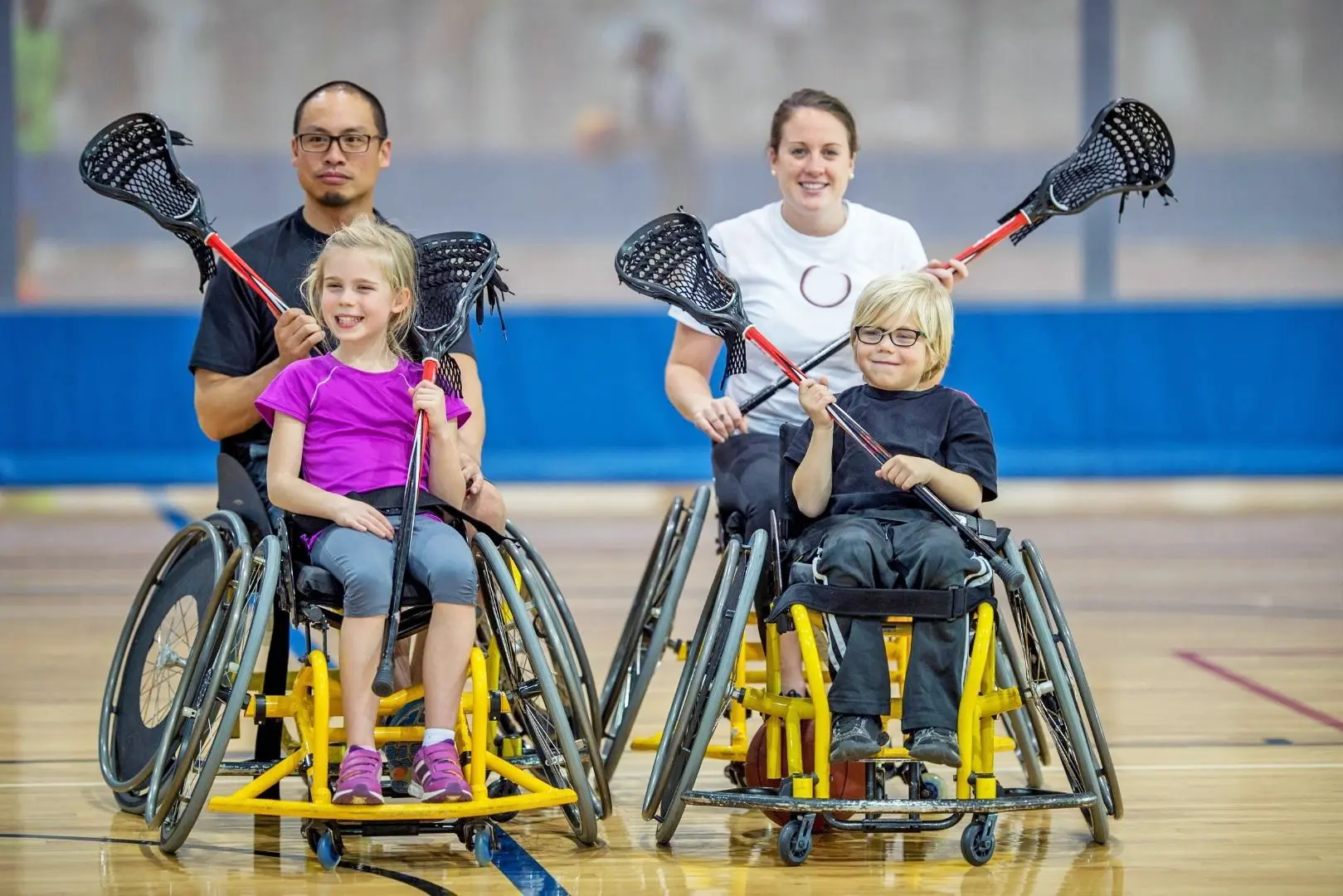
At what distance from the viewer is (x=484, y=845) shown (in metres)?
3.31

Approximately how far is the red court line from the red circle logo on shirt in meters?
1.56

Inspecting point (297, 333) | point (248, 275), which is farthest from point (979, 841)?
point (248, 275)

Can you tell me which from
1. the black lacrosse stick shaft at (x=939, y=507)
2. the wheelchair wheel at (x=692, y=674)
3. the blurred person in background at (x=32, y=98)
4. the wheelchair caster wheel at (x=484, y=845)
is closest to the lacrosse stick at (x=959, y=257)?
Answer: the black lacrosse stick shaft at (x=939, y=507)

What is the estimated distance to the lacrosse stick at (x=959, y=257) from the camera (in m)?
3.44

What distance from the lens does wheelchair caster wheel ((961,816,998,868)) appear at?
329 cm

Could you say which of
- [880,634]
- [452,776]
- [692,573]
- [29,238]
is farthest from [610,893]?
[29,238]

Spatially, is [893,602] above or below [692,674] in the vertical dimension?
above

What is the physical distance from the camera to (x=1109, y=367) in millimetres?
9094

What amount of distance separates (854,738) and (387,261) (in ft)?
3.83

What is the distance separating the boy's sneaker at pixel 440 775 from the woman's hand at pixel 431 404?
1.80ft

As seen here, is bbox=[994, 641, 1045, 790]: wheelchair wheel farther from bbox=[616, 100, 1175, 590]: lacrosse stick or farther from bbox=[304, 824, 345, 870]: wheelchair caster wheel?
bbox=[304, 824, 345, 870]: wheelchair caster wheel

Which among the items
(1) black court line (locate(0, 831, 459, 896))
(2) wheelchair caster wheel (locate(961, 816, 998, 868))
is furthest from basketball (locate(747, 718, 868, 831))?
(1) black court line (locate(0, 831, 459, 896))

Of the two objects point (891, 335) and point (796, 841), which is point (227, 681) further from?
point (891, 335)

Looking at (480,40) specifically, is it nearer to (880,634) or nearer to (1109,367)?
(1109,367)
